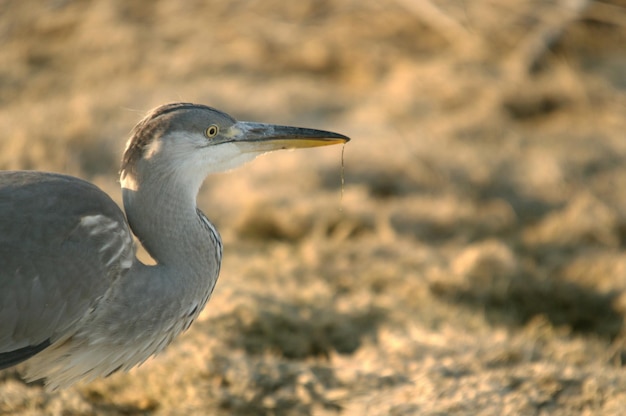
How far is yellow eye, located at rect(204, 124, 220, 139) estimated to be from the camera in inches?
146

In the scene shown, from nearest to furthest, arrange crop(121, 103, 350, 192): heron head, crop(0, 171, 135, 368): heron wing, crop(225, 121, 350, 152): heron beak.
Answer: crop(0, 171, 135, 368): heron wing → crop(121, 103, 350, 192): heron head → crop(225, 121, 350, 152): heron beak

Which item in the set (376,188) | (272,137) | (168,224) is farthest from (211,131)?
(376,188)

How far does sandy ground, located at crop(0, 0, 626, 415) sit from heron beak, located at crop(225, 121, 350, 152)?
1.22 metres

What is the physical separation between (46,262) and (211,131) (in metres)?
0.85

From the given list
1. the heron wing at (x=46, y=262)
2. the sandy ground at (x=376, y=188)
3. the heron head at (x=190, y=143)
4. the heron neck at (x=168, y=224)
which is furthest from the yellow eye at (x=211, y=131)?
the sandy ground at (x=376, y=188)

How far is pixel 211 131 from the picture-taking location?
374cm

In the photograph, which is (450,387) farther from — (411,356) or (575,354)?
(575,354)

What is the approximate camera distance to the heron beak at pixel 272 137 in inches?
150

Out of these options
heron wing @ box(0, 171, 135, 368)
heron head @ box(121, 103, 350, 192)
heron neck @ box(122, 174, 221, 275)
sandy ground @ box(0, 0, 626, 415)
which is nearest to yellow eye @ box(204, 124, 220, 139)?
heron head @ box(121, 103, 350, 192)

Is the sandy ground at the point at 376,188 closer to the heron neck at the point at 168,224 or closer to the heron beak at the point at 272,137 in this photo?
the heron neck at the point at 168,224

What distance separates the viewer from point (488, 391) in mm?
4258

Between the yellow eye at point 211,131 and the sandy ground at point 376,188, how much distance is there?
4.23ft

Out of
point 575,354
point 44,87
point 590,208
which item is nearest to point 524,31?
point 590,208

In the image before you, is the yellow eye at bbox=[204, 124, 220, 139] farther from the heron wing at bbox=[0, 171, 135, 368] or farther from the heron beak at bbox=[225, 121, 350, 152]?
the heron wing at bbox=[0, 171, 135, 368]
